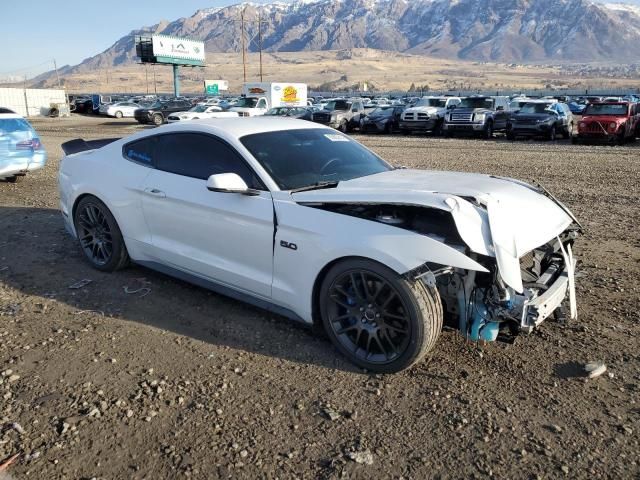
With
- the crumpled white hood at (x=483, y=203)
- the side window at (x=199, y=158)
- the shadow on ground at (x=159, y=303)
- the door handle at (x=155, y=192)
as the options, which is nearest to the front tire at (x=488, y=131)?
the shadow on ground at (x=159, y=303)

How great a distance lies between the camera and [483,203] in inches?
138

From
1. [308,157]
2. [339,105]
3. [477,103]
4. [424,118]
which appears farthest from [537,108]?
[308,157]

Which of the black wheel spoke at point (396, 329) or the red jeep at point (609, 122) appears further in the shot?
the red jeep at point (609, 122)

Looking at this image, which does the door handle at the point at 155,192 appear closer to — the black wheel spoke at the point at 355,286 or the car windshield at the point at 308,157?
the car windshield at the point at 308,157

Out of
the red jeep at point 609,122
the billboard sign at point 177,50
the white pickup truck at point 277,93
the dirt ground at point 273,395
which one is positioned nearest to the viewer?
the dirt ground at point 273,395

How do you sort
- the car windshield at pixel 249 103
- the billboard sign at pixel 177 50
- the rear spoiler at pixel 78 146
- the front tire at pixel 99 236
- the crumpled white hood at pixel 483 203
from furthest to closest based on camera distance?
the billboard sign at pixel 177 50 → the car windshield at pixel 249 103 → the rear spoiler at pixel 78 146 → the front tire at pixel 99 236 → the crumpled white hood at pixel 483 203

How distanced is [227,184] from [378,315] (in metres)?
1.35

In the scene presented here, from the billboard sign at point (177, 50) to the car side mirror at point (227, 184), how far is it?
196 ft

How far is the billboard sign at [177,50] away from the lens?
5895 centimetres

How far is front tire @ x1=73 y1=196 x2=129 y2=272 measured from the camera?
5.21 m

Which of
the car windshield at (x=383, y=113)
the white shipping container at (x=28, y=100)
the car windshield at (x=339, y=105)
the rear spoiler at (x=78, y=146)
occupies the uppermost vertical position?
the rear spoiler at (x=78, y=146)

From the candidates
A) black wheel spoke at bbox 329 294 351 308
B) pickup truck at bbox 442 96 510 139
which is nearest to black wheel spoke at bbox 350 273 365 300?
black wheel spoke at bbox 329 294 351 308

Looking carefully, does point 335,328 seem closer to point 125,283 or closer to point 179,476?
point 179,476

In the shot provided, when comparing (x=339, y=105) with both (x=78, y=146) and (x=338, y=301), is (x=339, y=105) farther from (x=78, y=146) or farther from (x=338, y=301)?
(x=338, y=301)
